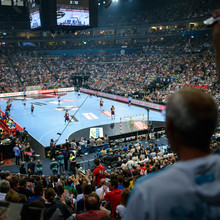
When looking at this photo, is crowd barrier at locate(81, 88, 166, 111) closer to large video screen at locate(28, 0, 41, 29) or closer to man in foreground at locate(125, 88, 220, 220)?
large video screen at locate(28, 0, 41, 29)

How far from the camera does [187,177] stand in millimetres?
1196

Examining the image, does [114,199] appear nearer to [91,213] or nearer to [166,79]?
[91,213]

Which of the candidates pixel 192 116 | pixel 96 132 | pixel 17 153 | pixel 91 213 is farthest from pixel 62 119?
pixel 192 116

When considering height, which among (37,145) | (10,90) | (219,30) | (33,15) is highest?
(33,15)

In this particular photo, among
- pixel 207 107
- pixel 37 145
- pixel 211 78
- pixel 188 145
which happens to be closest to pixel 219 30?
pixel 207 107

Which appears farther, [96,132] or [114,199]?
[96,132]

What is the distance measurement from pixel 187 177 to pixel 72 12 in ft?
80.2

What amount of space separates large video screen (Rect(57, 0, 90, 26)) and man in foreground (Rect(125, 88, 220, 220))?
2391 centimetres

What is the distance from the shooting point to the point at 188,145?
136cm

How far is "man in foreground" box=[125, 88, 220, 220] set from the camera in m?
1.14

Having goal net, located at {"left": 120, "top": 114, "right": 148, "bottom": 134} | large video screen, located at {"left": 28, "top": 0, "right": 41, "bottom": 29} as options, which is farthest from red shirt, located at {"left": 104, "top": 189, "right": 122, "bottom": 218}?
large video screen, located at {"left": 28, "top": 0, "right": 41, "bottom": 29}

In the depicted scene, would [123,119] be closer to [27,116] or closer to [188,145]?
[27,116]

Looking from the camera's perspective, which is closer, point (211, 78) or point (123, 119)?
point (123, 119)

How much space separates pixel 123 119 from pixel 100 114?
412 centimetres
